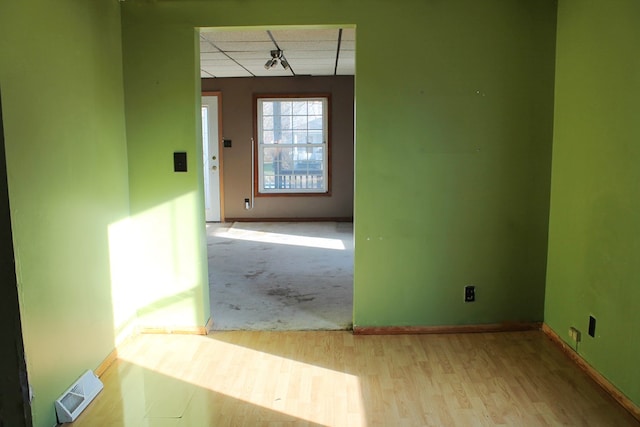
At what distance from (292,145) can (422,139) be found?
481 cm

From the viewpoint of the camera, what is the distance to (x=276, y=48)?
524cm

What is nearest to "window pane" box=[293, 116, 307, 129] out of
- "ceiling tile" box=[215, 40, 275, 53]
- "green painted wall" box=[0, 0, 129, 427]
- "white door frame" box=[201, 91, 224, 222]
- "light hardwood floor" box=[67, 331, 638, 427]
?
"white door frame" box=[201, 91, 224, 222]

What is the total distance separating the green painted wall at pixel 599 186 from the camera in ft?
8.07

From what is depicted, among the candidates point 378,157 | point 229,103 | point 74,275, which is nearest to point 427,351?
point 378,157

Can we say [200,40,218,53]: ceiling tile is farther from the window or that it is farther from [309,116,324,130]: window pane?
[309,116,324,130]: window pane

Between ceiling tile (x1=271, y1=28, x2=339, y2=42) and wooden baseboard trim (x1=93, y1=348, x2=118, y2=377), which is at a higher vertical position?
ceiling tile (x1=271, y1=28, x2=339, y2=42)

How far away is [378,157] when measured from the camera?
11.0 feet

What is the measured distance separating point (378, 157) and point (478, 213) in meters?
0.76

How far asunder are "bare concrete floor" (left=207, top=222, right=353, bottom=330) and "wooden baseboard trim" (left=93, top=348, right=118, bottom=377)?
709 millimetres

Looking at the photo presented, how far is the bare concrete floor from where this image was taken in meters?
3.78

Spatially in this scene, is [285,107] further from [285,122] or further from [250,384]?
[250,384]

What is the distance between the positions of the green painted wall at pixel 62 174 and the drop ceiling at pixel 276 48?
107cm

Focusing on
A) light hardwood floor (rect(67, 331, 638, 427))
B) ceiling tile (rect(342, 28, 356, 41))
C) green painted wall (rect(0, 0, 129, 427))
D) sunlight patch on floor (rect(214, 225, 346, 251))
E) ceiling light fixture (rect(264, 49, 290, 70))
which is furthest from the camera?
sunlight patch on floor (rect(214, 225, 346, 251))

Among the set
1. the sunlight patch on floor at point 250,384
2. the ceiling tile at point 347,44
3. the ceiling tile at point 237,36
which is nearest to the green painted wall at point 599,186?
the sunlight patch on floor at point 250,384
